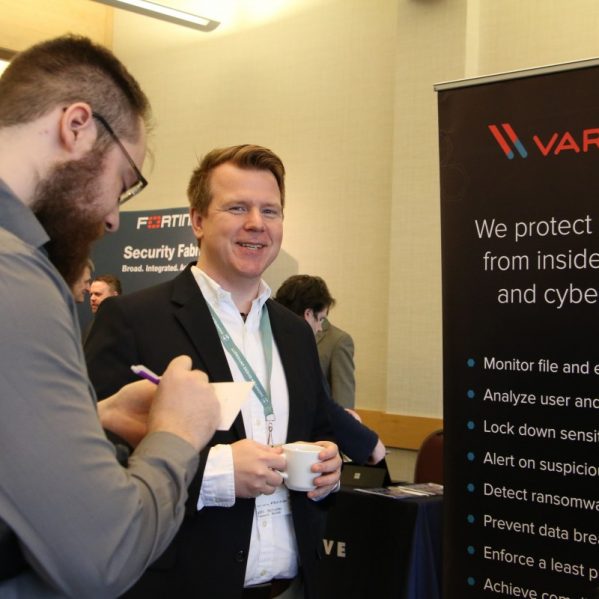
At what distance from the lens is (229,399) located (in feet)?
3.99

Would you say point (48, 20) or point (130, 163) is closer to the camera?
point (130, 163)

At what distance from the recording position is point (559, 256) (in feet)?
7.90

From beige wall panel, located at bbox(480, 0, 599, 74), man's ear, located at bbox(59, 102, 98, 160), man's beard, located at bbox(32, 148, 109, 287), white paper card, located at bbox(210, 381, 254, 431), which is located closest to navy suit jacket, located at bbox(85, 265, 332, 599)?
white paper card, located at bbox(210, 381, 254, 431)

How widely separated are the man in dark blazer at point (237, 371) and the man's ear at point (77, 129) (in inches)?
30.9

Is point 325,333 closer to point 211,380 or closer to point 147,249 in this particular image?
point 147,249

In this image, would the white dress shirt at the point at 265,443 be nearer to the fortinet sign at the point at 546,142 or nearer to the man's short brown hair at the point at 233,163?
the man's short brown hair at the point at 233,163

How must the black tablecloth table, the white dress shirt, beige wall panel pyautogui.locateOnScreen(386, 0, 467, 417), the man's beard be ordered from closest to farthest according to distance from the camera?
the man's beard, the white dress shirt, the black tablecloth table, beige wall panel pyautogui.locateOnScreen(386, 0, 467, 417)

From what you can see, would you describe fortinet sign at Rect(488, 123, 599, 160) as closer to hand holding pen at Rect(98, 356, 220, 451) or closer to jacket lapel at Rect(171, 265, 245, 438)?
jacket lapel at Rect(171, 265, 245, 438)

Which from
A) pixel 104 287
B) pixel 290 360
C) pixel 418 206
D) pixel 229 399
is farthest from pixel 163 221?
pixel 229 399

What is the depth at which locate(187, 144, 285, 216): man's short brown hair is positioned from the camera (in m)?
2.05

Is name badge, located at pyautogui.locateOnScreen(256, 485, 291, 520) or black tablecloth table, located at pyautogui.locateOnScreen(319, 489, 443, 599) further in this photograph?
black tablecloth table, located at pyautogui.locateOnScreen(319, 489, 443, 599)

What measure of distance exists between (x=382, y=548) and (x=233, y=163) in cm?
Answer: 167

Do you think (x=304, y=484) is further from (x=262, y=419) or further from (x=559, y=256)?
(x=559, y=256)

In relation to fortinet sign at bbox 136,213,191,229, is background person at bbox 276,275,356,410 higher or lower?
lower
